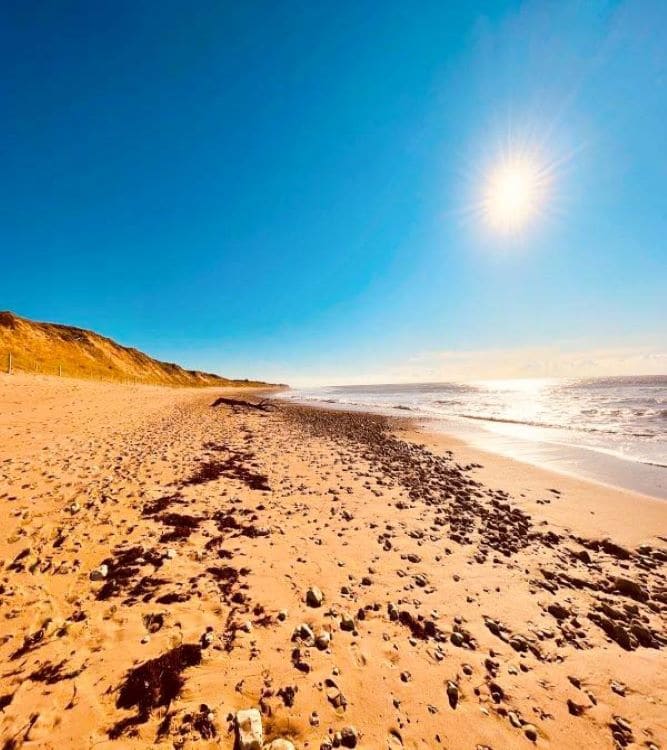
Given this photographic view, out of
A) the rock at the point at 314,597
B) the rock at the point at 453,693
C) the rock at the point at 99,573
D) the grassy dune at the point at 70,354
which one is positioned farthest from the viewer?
the grassy dune at the point at 70,354

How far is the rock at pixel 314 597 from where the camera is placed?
5641 millimetres

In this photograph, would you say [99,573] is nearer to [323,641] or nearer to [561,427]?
[323,641]

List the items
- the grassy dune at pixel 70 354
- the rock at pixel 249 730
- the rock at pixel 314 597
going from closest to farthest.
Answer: the rock at pixel 249 730
the rock at pixel 314 597
the grassy dune at pixel 70 354

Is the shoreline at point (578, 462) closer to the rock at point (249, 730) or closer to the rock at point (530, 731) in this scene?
the rock at point (530, 731)

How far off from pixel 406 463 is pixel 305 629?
1110 centimetres

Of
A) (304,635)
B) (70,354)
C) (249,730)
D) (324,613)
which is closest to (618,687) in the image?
(324,613)

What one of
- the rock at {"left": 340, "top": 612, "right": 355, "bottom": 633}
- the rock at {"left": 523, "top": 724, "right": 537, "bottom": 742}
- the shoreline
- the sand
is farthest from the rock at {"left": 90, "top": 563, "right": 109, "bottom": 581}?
the shoreline

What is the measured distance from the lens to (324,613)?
5453mm

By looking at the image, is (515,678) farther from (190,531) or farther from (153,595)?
(190,531)

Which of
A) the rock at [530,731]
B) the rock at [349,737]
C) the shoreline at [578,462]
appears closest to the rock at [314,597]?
the rock at [349,737]

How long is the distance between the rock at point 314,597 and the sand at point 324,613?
0.03 meters

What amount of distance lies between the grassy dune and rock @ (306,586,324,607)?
71716 mm

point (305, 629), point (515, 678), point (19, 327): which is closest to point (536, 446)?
point (515, 678)

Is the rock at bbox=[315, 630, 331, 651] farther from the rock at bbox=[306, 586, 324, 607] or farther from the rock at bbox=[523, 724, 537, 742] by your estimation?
the rock at bbox=[523, 724, 537, 742]
